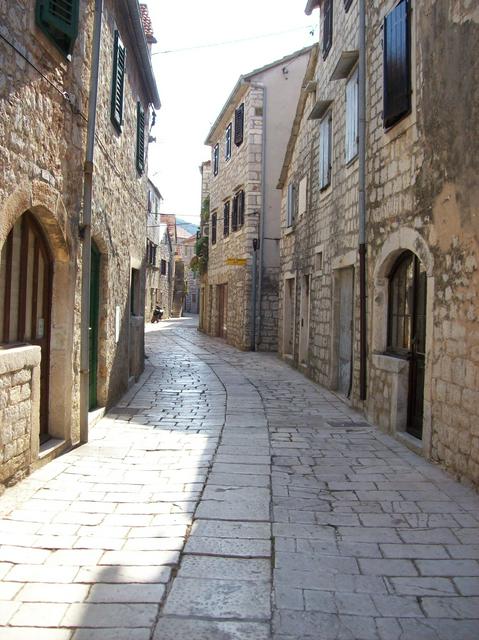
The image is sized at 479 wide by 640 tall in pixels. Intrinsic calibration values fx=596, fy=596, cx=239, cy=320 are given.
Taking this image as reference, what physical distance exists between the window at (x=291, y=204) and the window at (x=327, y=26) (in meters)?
3.56

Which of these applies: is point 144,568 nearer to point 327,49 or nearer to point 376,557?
point 376,557

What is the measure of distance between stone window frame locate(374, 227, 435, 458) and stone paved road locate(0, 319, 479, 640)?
0.78 feet

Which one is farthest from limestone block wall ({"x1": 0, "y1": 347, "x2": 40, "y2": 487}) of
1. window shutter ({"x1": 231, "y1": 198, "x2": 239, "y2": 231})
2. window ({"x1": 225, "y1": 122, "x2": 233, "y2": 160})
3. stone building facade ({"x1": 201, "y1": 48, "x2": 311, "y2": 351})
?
window ({"x1": 225, "y1": 122, "x2": 233, "y2": 160})

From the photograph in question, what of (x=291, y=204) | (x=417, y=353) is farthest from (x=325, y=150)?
(x=417, y=353)

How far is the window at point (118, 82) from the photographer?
296 inches

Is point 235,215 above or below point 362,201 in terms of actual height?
above

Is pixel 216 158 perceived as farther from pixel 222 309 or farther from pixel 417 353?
pixel 417 353

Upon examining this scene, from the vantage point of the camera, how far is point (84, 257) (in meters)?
5.94

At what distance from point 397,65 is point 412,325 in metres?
2.96

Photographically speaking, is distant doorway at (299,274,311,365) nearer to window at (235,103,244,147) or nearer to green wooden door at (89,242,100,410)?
green wooden door at (89,242,100,410)

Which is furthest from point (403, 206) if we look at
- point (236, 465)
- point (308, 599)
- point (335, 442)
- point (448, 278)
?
point (308, 599)

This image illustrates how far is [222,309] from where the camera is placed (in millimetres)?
23000

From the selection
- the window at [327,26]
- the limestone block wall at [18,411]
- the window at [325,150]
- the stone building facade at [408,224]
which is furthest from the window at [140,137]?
the limestone block wall at [18,411]

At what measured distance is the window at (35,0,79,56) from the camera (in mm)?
4590
